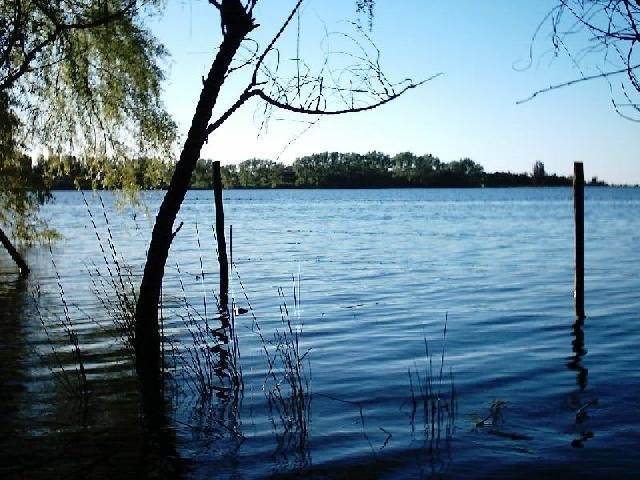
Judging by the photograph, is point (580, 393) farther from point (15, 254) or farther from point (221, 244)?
point (15, 254)

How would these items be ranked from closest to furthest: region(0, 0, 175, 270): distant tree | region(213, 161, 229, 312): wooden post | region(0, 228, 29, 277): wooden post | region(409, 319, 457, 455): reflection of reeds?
1. region(409, 319, 457, 455): reflection of reeds
2. region(0, 0, 175, 270): distant tree
3. region(213, 161, 229, 312): wooden post
4. region(0, 228, 29, 277): wooden post

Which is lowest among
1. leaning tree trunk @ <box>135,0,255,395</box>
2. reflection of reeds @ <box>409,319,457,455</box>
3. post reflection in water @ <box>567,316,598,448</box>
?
post reflection in water @ <box>567,316,598,448</box>

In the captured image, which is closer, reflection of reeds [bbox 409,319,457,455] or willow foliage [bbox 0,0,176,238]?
reflection of reeds [bbox 409,319,457,455]

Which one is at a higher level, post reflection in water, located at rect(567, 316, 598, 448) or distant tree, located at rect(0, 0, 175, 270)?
distant tree, located at rect(0, 0, 175, 270)

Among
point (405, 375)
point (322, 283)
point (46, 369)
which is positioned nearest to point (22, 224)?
point (322, 283)

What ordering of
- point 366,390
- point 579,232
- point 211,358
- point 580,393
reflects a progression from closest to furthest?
point 580,393
point 366,390
point 211,358
point 579,232

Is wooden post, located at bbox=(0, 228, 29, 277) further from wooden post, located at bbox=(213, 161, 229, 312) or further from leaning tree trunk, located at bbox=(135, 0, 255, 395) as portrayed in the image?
leaning tree trunk, located at bbox=(135, 0, 255, 395)

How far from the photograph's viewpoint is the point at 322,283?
25.3m

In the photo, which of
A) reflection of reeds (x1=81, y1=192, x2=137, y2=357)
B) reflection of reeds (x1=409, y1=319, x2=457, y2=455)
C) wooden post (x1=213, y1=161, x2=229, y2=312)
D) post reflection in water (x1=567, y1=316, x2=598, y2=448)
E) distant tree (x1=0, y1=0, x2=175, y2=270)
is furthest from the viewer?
wooden post (x1=213, y1=161, x2=229, y2=312)

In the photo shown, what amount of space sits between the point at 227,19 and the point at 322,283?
1733 centimetres

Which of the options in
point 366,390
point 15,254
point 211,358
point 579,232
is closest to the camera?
point 366,390

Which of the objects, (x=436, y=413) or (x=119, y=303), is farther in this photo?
(x=119, y=303)

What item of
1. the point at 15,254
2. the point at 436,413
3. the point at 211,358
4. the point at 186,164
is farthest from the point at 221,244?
the point at 436,413

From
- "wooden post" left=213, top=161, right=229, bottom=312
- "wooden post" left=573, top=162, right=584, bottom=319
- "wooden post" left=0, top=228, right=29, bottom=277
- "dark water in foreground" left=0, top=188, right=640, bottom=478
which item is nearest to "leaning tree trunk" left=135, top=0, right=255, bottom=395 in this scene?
"dark water in foreground" left=0, top=188, right=640, bottom=478
